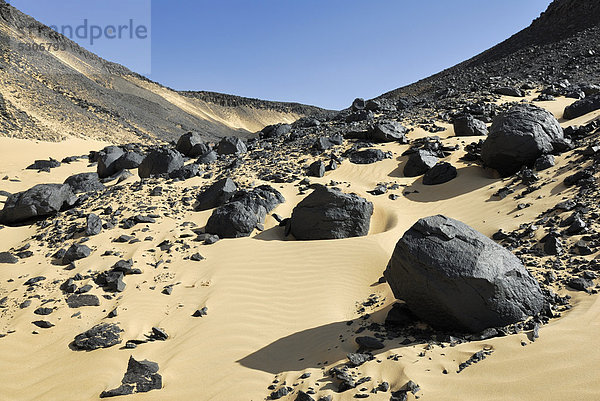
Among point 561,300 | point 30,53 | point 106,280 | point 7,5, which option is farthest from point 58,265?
point 7,5

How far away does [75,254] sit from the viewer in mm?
8164

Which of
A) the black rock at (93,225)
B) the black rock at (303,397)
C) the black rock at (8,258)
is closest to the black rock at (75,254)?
the black rock at (93,225)

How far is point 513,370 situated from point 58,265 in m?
8.23

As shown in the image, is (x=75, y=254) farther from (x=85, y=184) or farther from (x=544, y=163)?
(x=544, y=163)

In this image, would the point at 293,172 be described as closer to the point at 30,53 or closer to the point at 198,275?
the point at 198,275

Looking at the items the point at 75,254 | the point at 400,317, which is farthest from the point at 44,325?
the point at 400,317

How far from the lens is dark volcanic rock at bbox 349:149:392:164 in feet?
42.4

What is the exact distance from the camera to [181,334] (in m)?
6.03

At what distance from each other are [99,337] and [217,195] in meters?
5.10

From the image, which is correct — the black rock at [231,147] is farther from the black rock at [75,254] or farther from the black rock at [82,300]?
the black rock at [82,300]

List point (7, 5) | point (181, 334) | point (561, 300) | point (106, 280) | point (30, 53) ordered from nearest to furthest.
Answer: point (561, 300), point (181, 334), point (106, 280), point (30, 53), point (7, 5)

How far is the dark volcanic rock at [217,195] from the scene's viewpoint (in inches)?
409

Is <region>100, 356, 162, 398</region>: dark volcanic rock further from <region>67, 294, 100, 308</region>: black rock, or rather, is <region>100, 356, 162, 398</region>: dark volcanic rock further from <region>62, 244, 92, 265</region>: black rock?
<region>62, 244, 92, 265</region>: black rock

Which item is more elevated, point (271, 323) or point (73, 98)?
point (73, 98)
